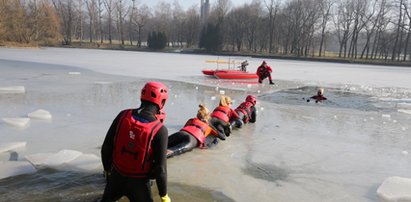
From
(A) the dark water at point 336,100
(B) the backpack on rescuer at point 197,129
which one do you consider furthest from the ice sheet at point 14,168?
(A) the dark water at point 336,100

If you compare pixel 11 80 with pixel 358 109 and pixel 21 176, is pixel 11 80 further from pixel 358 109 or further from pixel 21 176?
pixel 358 109

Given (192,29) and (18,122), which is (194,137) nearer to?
(18,122)

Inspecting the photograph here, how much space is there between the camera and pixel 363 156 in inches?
229

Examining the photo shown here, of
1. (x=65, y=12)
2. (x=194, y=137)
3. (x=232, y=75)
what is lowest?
(x=194, y=137)

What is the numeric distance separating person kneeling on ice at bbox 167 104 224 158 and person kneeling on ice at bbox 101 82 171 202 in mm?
2110

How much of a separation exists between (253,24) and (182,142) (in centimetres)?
6330

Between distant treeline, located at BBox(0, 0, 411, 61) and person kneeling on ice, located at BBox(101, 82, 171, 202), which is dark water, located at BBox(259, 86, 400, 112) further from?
distant treeline, located at BBox(0, 0, 411, 61)

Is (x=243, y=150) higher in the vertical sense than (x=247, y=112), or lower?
lower

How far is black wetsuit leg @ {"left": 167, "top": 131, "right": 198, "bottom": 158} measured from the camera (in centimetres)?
533

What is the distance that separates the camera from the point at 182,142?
545cm

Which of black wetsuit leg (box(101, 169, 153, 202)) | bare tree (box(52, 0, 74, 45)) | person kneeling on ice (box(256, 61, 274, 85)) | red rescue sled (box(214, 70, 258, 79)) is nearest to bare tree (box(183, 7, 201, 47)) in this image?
bare tree (box(52, 0, 74, 45))

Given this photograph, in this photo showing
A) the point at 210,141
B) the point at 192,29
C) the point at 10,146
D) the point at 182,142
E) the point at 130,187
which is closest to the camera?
the point at 130,187

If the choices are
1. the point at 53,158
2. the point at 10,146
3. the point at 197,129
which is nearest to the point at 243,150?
the point at 197,129

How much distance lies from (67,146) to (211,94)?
23.5 feet
